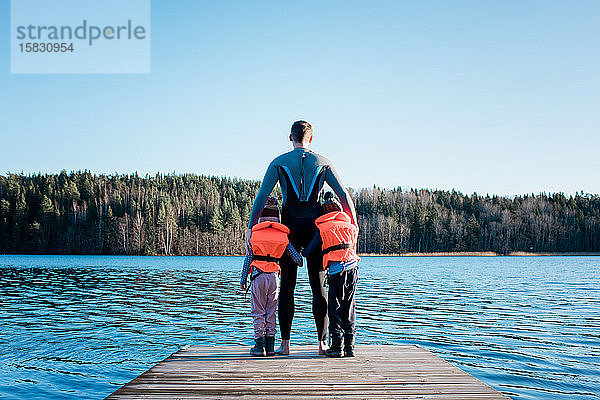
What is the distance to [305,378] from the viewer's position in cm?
556

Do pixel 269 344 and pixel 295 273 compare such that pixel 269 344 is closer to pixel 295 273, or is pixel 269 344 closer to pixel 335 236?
pixel 295 273

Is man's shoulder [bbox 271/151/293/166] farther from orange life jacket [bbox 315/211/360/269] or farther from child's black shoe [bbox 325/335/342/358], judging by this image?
child's black shoe [bbox 325/335/342/358]

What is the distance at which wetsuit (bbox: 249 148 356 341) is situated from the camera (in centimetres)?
668

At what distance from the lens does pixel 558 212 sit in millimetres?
146125

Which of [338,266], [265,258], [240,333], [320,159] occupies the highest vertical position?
[320,159]

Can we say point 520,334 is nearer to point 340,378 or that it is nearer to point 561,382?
point 561,382

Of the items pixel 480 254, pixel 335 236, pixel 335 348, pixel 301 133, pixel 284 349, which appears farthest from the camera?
pixel 480 254

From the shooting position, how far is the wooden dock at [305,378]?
4.99m

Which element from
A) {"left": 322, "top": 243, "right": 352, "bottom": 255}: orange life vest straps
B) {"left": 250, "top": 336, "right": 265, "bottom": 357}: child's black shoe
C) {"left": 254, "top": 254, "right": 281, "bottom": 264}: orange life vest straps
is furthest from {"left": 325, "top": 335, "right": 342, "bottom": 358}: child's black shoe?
{"left": 254, "top": 254, "right": 281, "bottom": 264}: orange life vest straps

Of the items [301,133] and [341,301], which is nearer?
[341,301]

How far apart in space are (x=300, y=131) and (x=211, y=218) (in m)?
124

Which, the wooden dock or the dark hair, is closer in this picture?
the wooden dock

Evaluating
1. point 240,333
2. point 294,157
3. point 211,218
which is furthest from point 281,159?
point 211,218

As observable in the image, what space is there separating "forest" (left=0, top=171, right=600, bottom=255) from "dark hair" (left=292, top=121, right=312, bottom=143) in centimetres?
12078
